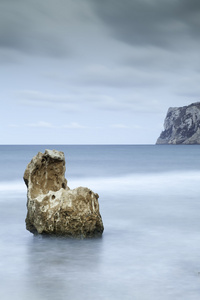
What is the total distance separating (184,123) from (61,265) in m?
175

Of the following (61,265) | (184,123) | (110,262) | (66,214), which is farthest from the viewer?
(184,123)

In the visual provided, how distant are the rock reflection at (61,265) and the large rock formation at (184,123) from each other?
169515 millimetres

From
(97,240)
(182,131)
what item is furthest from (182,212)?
(182,131)

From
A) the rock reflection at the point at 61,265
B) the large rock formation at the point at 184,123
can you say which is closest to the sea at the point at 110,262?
the rock reflection at the point at 61,265

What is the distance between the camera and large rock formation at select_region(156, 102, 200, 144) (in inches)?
6850

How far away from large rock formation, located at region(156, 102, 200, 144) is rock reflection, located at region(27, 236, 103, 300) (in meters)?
170

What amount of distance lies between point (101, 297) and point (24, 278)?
133 cm

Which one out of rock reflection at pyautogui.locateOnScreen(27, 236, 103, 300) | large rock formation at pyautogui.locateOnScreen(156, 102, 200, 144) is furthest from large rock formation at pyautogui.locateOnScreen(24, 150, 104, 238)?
large rock formation at pyautogui.locateOnScreen(156, 102, 200, 144)

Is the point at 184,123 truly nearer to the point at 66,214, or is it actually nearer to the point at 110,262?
the point at 66,214

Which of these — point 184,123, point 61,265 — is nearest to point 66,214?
point 61,265

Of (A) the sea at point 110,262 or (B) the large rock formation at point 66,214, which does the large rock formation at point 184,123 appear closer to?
(A) the sea at point 110,262

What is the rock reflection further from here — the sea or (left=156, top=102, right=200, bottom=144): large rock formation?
(left=156, top=102, right=200, bottom=144): large rock formation

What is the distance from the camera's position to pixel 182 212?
11.9 metres

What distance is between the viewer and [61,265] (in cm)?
665
